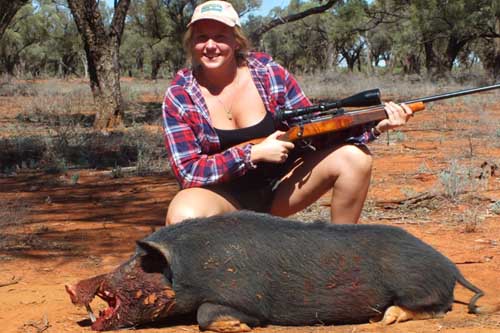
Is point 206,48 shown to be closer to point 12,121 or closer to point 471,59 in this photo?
point 12,121

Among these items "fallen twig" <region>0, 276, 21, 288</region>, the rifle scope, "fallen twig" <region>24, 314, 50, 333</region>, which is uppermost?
the rifle scope

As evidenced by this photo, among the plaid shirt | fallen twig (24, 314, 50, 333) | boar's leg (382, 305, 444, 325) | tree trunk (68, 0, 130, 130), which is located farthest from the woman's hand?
tree trunk (68, 0, 130, 130)

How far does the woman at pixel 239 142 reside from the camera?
13.6 feet

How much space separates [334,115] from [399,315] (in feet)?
4.44

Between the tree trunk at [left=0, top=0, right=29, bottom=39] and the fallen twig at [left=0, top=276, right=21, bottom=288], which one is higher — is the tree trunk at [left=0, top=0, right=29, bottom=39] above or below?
above

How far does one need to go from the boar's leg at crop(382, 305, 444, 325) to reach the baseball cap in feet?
6.30

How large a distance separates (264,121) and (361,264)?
1.35m

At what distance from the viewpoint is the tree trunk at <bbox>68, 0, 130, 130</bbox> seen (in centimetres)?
1307

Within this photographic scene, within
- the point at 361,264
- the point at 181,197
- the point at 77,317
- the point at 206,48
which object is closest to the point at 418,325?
the point at 361,264

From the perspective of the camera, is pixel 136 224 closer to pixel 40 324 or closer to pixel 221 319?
pixel 40 324

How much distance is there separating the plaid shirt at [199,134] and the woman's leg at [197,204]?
77 millimetres

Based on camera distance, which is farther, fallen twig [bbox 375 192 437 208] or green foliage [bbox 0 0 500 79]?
green foliage [bbox 0 0 500 79]

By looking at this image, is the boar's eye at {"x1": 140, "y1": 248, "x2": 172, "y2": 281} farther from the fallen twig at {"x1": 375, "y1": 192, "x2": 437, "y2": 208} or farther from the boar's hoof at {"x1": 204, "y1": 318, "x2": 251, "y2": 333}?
the fallen twig at {"x1": 375, "y1": 192, "x2": 437, "y2": 208}

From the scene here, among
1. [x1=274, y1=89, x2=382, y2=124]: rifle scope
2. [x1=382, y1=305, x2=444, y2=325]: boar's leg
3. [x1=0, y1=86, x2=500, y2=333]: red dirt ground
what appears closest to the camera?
[x1=382, y1=305, x2=444, y2=325]: boar's leg
